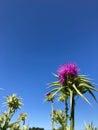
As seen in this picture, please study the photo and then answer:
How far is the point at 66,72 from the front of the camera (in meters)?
12.4

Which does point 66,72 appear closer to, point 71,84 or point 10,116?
point 71,84

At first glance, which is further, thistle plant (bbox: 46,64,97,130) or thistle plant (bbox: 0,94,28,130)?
thistle plant (bbox: 0,94,28,130)

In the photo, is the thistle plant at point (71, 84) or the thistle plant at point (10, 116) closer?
the thistle plant at point (71, 84)

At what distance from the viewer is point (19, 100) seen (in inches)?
1048

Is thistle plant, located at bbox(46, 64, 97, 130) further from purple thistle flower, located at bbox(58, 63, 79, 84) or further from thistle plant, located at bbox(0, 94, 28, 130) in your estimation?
thistle plant, located at bbox(0, 94, 28, 130)

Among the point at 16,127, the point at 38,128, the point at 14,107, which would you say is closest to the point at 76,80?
the point at 16,127

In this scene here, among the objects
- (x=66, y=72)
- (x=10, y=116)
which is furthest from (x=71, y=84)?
(x=10, y=116)

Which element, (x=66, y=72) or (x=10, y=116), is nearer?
(x=66, y=72)

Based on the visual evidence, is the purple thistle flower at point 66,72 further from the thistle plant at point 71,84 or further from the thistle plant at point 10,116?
the thistle plant at point 10,116

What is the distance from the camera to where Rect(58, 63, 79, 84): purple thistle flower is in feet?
40.0

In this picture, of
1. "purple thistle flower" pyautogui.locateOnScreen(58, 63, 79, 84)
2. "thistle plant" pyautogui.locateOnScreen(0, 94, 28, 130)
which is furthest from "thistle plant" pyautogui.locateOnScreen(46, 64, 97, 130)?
"thistle plant" pyautogui.locateOnScreen(0, 94, 28, 130)

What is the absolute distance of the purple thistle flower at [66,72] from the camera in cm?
1218

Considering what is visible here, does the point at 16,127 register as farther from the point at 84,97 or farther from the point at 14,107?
the point at 84,97

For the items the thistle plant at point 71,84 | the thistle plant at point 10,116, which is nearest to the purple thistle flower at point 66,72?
the thistle plant at point 71,84
